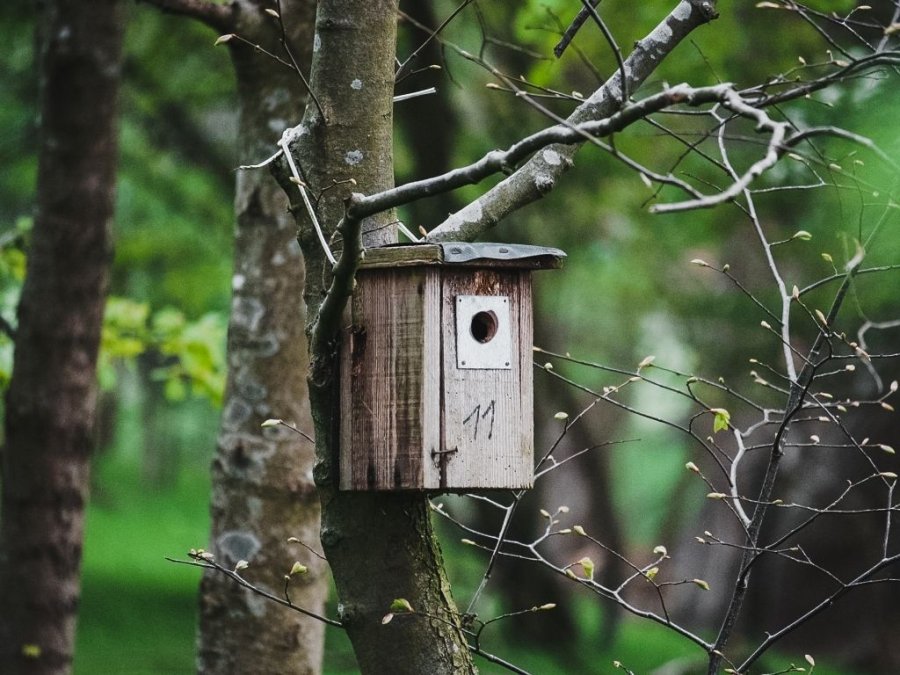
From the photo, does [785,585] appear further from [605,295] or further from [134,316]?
[134,316]

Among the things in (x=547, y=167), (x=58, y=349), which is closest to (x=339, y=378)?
(x=547, y=167)

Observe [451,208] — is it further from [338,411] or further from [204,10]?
[338,411]

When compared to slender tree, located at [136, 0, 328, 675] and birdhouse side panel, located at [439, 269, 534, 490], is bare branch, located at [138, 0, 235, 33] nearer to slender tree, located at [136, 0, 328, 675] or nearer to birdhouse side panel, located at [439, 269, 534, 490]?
slender tree, located at [136, 0, 328, 675]

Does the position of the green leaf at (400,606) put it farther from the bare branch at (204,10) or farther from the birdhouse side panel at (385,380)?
the bare branch at (204,10)

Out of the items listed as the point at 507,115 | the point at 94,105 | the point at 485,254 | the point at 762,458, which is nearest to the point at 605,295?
the point at 762,458

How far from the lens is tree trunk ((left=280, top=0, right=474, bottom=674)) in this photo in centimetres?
239

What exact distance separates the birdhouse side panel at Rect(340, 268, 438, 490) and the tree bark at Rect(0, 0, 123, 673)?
2721 millimetres

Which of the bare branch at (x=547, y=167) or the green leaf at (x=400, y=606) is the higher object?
the bare branch at (x=547, y=167)

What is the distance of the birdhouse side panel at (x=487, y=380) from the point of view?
244 cm

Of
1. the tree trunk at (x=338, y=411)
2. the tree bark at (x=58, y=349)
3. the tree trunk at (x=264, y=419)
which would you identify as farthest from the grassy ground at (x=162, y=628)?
the tree trunk at (x=338, y=411)

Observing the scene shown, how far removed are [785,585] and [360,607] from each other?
8.88 m

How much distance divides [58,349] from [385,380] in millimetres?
2796

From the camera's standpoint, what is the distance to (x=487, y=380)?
251 centimetres

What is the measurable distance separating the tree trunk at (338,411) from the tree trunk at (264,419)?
141 cm
